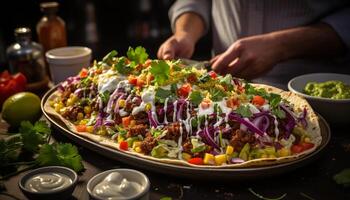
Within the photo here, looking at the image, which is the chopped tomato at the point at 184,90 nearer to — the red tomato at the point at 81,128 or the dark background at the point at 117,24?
the red tomato at the point at 81,128

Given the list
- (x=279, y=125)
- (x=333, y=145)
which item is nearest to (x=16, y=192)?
(x=279, y=125)

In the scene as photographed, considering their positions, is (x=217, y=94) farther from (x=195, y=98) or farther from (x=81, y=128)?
(x=81, y=128)

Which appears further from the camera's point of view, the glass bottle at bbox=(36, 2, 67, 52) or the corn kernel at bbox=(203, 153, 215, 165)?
the glass bottle at bbox=(36, 2, 67, 52)

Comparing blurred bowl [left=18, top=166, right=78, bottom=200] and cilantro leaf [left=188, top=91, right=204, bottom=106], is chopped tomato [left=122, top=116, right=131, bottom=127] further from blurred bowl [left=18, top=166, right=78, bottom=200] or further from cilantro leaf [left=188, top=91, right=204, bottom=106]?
blurred bowl [left=18, top=166, right=78, bottom=200]

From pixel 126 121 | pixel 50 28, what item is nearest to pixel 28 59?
pixel 50 28

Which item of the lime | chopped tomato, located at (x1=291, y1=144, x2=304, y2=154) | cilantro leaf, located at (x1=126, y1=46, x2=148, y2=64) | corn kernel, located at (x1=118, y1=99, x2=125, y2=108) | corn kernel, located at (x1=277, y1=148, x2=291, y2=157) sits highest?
cilantro leaf, located at (x1=126, y1=46, x2=148, y2=64)

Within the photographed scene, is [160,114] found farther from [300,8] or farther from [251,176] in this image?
[300,8]

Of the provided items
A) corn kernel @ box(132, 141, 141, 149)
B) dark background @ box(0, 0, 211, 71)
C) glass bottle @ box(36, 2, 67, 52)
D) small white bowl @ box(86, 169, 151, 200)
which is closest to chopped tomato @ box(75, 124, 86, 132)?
corn kernel @ box(132, 141, 141, 149)
